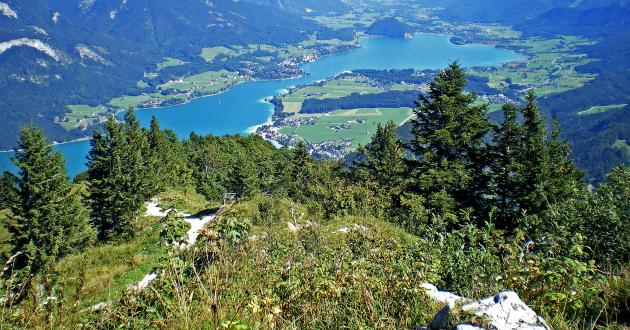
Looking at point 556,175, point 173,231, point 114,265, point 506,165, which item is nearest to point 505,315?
point 173,231

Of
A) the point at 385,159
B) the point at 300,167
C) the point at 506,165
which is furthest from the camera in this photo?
the point at 300,167

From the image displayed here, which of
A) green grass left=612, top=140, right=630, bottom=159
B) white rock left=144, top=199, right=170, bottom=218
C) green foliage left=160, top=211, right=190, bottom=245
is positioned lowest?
green grass left=612, top=140, right=630, bottom=159

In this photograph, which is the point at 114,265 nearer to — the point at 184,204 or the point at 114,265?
the point at 114,265

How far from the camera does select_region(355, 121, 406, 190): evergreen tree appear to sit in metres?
33.4

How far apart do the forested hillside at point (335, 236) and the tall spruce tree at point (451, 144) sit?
0.09 meters

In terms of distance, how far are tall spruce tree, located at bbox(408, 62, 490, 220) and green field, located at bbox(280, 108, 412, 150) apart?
11223 centimetres

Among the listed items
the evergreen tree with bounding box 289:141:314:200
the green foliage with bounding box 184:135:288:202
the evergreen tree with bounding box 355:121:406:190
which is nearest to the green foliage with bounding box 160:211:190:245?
the green foliage with bounding box 184:135:288:202

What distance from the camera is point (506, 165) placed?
2277cm

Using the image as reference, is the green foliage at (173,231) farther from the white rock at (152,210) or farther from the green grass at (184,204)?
the white rock at (152,210)

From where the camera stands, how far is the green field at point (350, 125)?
152012 mm

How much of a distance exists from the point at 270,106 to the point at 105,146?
542ft

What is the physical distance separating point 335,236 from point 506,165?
47.7 feet

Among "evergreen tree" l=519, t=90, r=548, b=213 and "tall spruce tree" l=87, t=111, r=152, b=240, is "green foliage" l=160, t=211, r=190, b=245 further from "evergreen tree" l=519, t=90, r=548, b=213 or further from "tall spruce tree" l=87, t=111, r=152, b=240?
"tall spruce tree" l=87, t=111, r=152, b=240

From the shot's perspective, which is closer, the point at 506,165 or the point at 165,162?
the point at 506,165
